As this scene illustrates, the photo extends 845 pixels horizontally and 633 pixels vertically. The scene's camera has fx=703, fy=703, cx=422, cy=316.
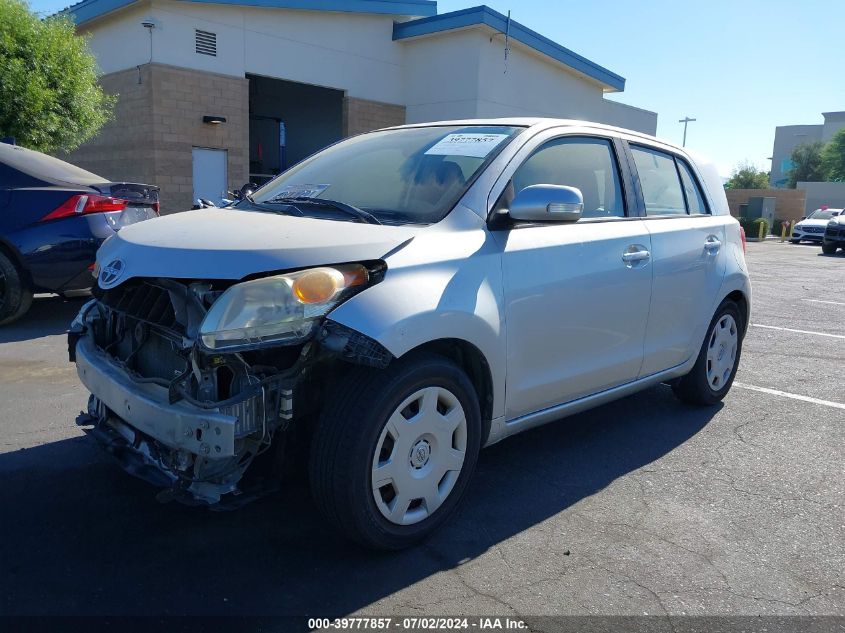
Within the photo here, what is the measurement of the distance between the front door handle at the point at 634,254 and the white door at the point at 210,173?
12529 millimetres

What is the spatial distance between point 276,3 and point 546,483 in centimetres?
1429

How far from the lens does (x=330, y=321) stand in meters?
2.58

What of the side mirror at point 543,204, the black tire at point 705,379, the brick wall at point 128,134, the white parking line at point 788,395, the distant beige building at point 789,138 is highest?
the distant beige building at point 789,138

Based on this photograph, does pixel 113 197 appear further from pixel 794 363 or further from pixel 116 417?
pixel 794 363

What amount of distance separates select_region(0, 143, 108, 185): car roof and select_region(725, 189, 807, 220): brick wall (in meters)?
37.3

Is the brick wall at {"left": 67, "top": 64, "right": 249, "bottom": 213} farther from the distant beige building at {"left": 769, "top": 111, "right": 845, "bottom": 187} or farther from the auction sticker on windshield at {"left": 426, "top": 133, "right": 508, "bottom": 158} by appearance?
the distant beige building at {"left": 769, "top": 111, "right": 845, "bottom": 187}

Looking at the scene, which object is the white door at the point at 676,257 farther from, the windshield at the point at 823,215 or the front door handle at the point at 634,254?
the windshield at the point at 823,215

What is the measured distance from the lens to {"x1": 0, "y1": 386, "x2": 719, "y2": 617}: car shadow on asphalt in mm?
2559

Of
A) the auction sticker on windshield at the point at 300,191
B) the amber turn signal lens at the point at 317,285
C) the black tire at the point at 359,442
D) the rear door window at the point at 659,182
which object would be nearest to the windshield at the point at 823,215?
Answer: the rear door window at the point at 659,182

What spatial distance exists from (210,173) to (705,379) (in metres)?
13.0

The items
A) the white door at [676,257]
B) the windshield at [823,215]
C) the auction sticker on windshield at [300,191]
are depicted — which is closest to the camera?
the auction sticker on windshield at [300,191]

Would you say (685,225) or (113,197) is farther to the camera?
(113,197)

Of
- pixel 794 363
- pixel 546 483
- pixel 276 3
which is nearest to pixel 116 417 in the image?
pixel 546 483

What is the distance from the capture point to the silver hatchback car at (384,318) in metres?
2.58
